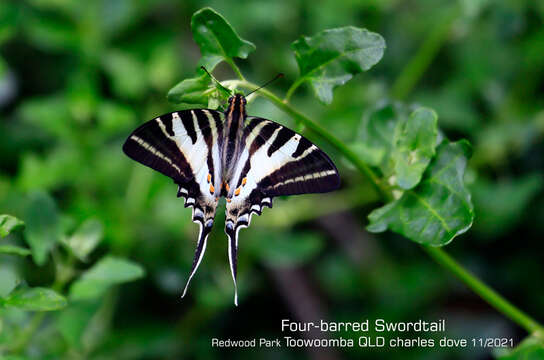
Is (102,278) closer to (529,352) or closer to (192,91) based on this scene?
(192,91)

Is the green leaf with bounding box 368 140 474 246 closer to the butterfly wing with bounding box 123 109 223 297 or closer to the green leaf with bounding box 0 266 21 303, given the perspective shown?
the butterfly wing with bounding box 123 109 223 297

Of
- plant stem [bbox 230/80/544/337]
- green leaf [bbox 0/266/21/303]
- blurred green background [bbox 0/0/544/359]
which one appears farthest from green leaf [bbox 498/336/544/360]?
green leaf [bbox 0/266/21/303]

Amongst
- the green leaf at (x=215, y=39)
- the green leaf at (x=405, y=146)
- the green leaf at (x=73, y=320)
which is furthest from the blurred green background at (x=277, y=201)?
the green leaf at (x=215, y=39)

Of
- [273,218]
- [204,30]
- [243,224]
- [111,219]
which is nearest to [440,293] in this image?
[273,218]

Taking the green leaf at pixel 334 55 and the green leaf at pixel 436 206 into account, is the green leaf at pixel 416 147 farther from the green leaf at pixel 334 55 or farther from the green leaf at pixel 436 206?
the green leaf at pixel 334 55

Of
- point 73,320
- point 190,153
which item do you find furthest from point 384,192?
point 73,320

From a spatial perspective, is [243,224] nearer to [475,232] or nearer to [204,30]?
[204,30]
